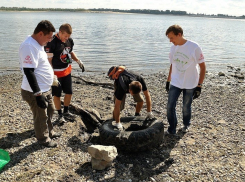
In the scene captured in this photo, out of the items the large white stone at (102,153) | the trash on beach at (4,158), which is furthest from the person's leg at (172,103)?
the trash on beach at (4,158)

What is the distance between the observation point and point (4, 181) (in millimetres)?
3725

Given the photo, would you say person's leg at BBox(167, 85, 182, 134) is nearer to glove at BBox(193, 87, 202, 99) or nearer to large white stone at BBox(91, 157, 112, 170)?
glove at BBox(193, 87, 202, 99)

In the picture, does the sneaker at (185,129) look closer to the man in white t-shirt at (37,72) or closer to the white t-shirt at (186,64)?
the white t-shirt at (186,64)

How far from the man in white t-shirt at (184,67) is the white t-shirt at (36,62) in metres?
2.29

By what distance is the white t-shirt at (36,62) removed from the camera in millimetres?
3705

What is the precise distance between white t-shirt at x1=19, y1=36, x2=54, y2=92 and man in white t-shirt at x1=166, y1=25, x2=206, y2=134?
2.29m

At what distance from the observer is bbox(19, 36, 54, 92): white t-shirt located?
146 inches

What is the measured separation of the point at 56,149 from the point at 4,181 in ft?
3.56

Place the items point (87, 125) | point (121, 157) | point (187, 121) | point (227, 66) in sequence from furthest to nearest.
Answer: point (227, 66), point (87, 125), point (187, 121), point (121, 157)

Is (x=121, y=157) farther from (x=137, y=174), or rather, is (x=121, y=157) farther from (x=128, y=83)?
(x=128, y=83)

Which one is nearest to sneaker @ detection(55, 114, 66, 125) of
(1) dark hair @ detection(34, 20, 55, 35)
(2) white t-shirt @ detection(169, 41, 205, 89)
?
(1) dark hair @ detection(34, 20, 55, 35)

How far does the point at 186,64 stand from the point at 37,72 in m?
2.74

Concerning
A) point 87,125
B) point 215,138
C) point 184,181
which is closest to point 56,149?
point 87,125

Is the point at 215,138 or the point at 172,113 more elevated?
the point at 172,113
